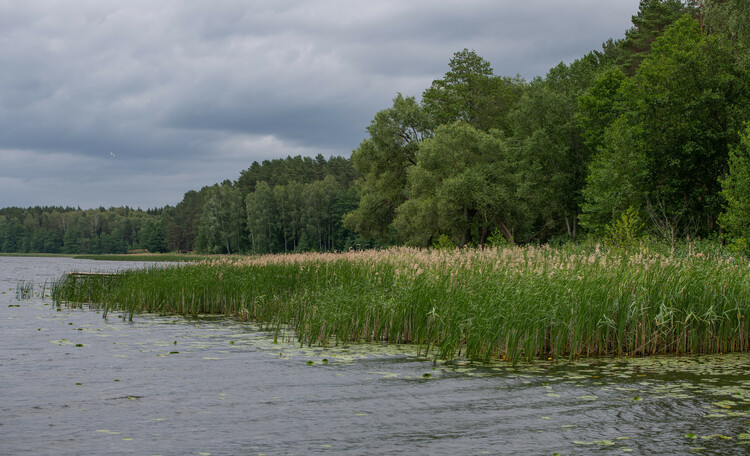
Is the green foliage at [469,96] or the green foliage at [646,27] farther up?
the green foliage at [646,27]

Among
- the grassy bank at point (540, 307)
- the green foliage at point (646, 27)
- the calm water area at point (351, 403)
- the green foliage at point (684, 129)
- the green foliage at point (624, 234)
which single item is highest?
the green foliage at point (646, 27)

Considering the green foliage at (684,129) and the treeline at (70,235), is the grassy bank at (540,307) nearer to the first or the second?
the green foliage at (684,129)

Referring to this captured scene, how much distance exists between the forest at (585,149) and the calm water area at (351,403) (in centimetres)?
1666

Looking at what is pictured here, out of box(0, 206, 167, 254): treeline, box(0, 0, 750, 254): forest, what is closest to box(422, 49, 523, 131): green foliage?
box(0, 0, 750, 254): forest

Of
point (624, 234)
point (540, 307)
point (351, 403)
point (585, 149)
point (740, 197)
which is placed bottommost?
point (351, 403)

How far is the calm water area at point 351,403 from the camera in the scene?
6.48 m

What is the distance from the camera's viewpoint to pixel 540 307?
11.3 m

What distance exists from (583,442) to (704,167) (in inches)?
1451

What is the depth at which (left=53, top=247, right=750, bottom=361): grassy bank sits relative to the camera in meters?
11.3

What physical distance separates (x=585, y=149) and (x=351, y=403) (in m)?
52.7

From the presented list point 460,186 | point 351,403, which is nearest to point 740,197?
point 460,186

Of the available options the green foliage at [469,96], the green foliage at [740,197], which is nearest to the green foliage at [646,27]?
the green foliage at [469,96]

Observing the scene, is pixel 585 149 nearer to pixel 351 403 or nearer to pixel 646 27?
pixel 646 27

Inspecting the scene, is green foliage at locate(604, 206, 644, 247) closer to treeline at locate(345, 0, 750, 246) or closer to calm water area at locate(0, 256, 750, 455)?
treeline at locate(345, 0, 750, 246)
